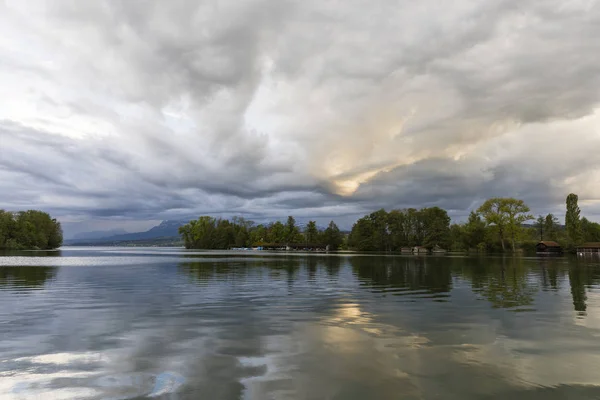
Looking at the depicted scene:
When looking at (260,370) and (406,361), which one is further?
(406,361)

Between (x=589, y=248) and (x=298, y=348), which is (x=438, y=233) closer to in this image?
(x=589, y=248)

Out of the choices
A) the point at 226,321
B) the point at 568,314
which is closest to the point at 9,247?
the point at 226,321

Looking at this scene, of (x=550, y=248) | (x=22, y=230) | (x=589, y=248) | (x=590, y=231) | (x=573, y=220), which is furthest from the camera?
(x=22, y=230)

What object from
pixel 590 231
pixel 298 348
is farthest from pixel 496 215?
pixel 298 348

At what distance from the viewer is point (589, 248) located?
13625 cm

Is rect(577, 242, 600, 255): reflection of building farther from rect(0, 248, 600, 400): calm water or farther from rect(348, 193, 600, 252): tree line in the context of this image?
rect(0, 248, 600, 400): calm water

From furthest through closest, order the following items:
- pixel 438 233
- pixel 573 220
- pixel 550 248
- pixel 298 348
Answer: pixel 438 233 < pixel 573 220 < pixel 550 248 < pixel 298 348

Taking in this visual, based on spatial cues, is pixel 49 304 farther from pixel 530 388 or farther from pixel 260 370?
pixel 530 388

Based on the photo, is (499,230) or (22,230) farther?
(22,230)

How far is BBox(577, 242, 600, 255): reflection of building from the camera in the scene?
5290 inches

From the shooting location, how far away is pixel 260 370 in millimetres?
11102

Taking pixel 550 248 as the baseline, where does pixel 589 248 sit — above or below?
above

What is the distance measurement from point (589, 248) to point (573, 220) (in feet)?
70.2

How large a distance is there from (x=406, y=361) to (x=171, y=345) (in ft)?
27.1
